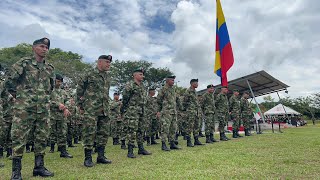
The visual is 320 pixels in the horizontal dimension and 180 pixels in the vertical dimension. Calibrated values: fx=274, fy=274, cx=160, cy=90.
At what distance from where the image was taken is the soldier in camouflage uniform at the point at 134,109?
20.5ft

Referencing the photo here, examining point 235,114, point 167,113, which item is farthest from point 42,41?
point 235,114

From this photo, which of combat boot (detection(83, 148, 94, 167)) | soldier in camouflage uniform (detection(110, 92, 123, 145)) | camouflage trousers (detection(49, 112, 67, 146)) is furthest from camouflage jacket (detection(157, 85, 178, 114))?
soldier in camouflage uniform (detection(110, 92, 123, 145))

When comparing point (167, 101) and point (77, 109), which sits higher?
point (167, 101)

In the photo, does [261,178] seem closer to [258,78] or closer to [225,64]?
[225,64]

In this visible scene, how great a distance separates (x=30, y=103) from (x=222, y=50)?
6511 mm

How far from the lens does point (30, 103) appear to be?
4156mm

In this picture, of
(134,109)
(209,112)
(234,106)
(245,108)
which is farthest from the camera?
(245,108)

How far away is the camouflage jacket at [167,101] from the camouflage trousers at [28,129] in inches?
145

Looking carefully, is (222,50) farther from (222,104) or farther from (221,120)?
(221,120)

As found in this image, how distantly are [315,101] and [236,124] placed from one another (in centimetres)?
4728

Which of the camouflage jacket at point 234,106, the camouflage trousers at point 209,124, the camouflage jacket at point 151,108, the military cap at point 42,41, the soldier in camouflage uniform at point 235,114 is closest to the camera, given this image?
the military cap at point 42,41

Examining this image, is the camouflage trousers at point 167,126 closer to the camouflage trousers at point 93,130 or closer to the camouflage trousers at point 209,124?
the camouflage trousers at point 93,130

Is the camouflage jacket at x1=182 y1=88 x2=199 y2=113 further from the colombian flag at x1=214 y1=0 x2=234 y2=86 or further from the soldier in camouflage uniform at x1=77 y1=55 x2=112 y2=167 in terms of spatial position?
the soldier in camouflage uniform at x1=77 y1=55 x2=112 y2=167

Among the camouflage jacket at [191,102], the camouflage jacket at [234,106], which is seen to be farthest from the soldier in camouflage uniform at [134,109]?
the camouflage jacket at [234,106]
